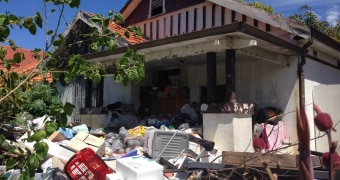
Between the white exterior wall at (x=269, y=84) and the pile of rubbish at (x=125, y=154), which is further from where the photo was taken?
the white exterior wall at (x=269, y=84)

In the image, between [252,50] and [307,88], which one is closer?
[252,50]

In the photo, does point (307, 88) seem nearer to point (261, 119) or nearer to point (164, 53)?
point (261, 119)

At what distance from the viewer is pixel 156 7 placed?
40.1ft

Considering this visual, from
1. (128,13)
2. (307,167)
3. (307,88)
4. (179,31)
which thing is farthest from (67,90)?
(307,167)

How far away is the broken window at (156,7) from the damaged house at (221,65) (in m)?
0.03

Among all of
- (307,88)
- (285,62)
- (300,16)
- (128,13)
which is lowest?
(307,88)

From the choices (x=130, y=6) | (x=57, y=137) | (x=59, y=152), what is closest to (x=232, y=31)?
(x=59, y=152)

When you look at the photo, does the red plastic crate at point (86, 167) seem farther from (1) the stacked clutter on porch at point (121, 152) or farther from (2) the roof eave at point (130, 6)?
(2) the roof eave at point (130, 6)

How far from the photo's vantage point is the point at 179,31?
10.9 metres

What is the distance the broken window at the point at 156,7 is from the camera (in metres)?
11.9

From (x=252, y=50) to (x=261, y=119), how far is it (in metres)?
1.64

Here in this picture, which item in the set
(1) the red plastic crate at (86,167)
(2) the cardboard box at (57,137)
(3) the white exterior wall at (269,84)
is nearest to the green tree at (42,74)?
(1) the red plastic crate at (86,167)

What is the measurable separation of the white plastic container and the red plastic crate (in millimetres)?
989

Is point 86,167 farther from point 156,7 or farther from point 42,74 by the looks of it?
point 156,7
